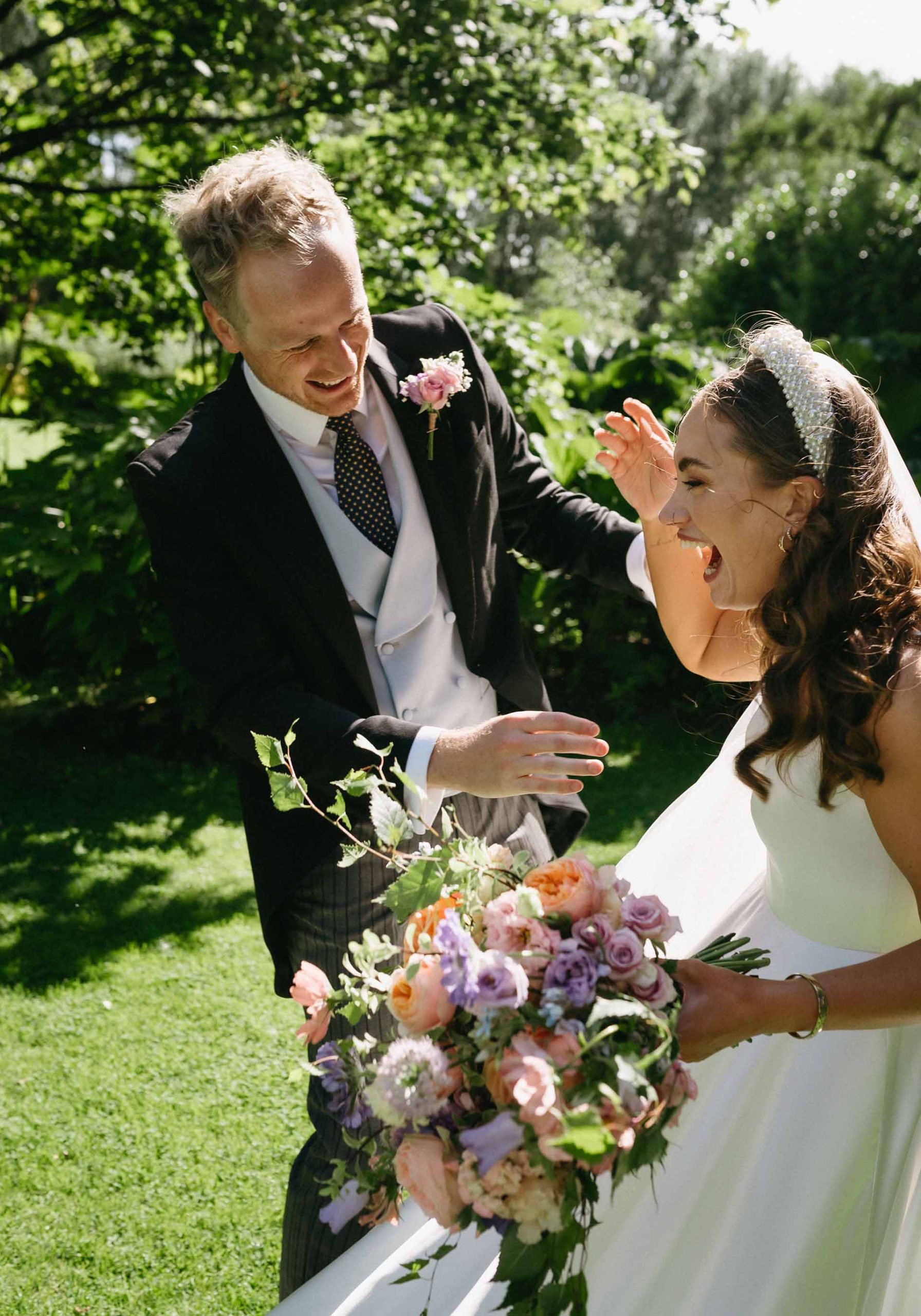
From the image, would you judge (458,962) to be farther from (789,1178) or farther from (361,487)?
(361,487)

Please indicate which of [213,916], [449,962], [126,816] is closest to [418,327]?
[449,962]

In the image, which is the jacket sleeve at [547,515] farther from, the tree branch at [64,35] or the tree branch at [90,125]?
the tree branch at [64,35]

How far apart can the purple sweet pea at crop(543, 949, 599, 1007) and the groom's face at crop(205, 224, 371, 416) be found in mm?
Answer: 1538

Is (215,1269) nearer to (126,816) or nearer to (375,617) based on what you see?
(375,617)

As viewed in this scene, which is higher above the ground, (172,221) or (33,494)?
(172,221)

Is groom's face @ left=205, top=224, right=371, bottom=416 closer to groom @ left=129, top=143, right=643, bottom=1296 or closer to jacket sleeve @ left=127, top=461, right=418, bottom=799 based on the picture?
groom @ left=129, top=143, right=643, bottom=1296

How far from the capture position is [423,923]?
1.50 m

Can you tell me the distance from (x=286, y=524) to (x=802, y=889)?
1337 mm

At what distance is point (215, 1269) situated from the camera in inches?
120

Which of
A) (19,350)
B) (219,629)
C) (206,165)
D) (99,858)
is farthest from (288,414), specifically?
(19,350)

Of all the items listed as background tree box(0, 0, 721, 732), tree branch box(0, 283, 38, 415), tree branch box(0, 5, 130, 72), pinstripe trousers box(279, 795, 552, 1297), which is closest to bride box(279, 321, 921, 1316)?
pinstripe trousers box(279, 795, 552, 1297)

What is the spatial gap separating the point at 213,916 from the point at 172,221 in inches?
123

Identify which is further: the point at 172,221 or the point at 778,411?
the point at 172,221

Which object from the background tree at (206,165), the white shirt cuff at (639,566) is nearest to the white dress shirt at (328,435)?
the white shirt cuff at (639,566)
